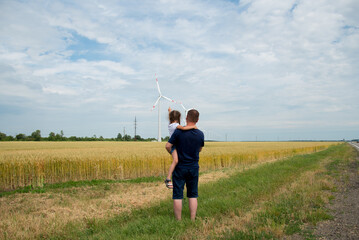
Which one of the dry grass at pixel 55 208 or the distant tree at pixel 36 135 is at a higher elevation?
the distant tree at pixel 36 135

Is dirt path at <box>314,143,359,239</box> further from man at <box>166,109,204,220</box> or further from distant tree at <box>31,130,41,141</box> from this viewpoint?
distant tree at <box>31,130,41,141</box>

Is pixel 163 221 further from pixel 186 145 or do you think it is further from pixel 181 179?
pixel 186 145

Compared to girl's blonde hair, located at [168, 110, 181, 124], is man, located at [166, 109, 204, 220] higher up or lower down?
lower down

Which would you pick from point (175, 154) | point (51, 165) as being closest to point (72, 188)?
point (51, 165)

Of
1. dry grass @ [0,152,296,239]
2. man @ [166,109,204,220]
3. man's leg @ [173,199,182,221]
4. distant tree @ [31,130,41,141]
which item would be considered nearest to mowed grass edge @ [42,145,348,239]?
man's leg @ [173,199,182,221]

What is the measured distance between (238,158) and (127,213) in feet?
52.4

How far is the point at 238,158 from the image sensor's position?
844 inches

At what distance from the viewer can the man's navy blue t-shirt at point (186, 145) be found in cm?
498

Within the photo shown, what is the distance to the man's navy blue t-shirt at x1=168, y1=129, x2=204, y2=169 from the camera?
498 cm

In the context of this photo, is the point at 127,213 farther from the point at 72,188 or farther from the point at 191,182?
the point at 72,188

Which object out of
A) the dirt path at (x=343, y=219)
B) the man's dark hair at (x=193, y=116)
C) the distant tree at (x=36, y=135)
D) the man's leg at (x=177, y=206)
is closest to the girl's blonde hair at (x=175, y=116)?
the man's dark hair at (x=193, y=116)

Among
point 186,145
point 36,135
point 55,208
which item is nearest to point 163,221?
point 186,145

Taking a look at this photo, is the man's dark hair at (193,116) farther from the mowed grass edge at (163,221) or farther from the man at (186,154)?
the mowed grass edge at (163,221)

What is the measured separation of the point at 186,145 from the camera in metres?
4.97
